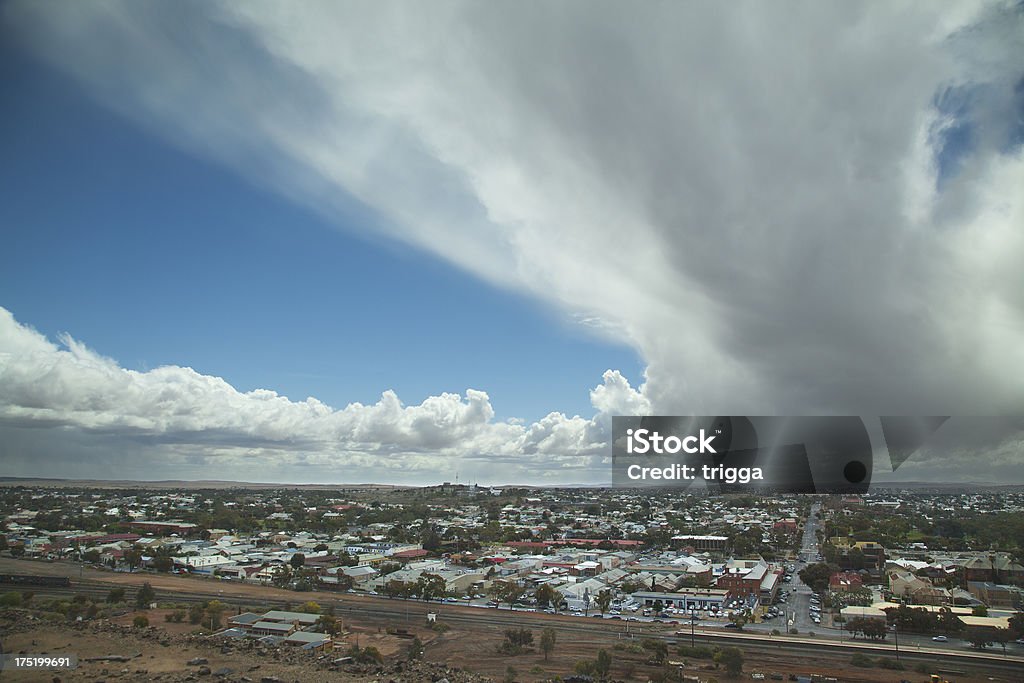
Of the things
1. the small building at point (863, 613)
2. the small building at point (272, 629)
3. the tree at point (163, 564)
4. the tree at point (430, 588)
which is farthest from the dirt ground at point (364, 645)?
the tree at point (163, 564)

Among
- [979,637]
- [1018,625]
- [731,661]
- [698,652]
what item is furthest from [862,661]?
[1018,625]

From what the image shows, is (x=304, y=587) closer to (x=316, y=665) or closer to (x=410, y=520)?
(x=316, y=665)

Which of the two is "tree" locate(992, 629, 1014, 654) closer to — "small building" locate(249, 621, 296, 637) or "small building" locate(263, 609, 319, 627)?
"small building" locate(263, 609, 319, 627)

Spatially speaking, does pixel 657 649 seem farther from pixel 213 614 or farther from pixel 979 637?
pixel 213 614

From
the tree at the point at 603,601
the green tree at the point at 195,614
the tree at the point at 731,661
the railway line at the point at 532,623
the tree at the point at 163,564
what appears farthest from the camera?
the tree at the point at 163,564

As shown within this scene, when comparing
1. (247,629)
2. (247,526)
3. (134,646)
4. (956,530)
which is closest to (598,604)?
(247,629)

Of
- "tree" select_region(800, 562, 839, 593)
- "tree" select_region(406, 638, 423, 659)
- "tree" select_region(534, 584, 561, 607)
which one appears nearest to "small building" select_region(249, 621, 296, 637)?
"tree" select_region(406, 638, 423, 659)

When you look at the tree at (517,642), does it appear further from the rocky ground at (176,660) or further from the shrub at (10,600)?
the shrub at (10,600)
